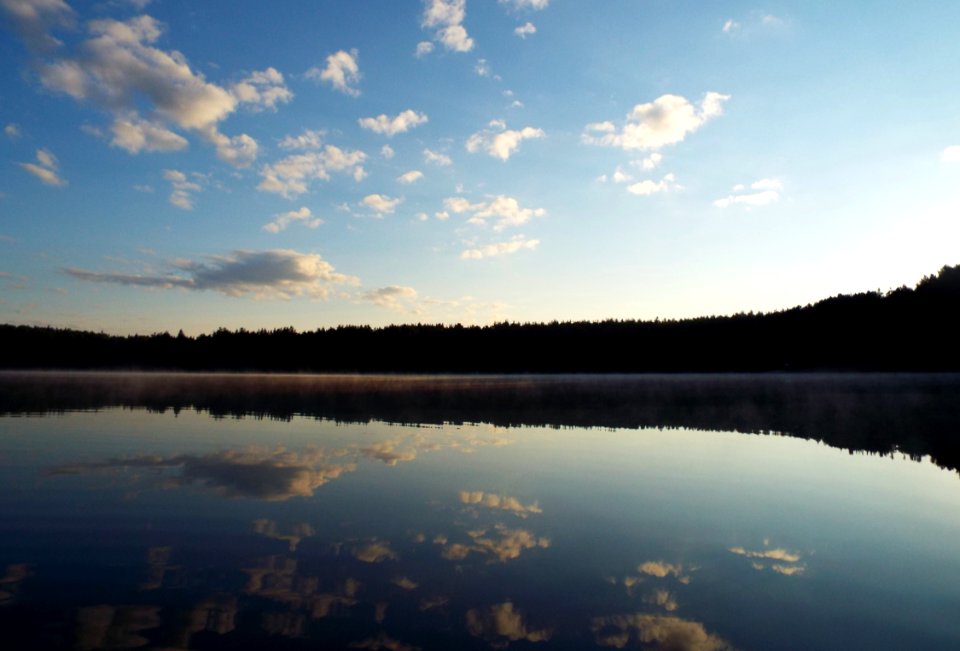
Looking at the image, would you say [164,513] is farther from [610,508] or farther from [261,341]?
[261,341]

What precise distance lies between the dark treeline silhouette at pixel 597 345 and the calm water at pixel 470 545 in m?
135

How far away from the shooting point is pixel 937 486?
1634cm

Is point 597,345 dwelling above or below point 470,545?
above

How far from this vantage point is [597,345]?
156875 millimetres

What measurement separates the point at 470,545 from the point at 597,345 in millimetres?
149726

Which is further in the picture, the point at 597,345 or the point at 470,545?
the point at 597,345

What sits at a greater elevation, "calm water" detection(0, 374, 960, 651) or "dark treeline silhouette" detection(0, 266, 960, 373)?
"dark treeline silhouette" detection(0, 266, 960, 373)

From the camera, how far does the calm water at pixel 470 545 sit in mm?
7395

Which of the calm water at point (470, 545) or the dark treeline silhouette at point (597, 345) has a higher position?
the dark treeline silhouette at point (597, 345)

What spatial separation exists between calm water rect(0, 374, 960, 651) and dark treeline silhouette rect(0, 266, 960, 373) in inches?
5299

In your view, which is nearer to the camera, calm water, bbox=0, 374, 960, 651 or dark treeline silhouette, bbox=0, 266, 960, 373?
calm water, bbox=0, 374, 960, 651

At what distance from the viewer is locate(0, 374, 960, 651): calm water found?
24.3ft

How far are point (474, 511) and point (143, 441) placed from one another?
1615cm

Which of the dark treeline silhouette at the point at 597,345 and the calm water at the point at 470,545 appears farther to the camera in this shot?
the dark treeline silhouette at the point at 597,345
